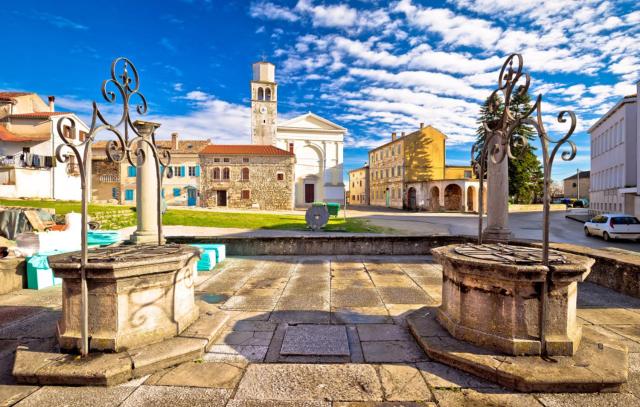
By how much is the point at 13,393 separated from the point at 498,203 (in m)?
9.59

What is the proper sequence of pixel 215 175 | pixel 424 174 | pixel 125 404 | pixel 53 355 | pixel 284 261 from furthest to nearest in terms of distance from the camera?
pixel 424 174 < pixel 215 175 < pixel 284 261 < pixel 53 355 < pixel 125 404

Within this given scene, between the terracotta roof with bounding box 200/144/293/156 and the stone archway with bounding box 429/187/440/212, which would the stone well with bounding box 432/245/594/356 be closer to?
the terracotta roof with bounding box 200/144/293/156

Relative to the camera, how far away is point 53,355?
328 centimetres

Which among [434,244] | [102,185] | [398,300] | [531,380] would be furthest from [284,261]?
[102,185]

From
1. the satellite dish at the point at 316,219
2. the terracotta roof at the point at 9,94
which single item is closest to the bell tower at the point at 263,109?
the terracotta roof at the point at 9,94

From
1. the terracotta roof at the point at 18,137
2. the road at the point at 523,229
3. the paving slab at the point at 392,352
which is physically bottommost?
the road at the point at 523,229

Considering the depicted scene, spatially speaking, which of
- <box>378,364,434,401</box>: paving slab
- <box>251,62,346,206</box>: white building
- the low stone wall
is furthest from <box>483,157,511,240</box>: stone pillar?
<box>251,62,346,206</box>: white building

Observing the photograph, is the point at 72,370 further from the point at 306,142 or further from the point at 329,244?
the point at 306,142

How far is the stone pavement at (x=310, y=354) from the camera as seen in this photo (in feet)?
8.98

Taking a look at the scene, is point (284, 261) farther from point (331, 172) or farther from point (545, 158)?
point (331, 172)

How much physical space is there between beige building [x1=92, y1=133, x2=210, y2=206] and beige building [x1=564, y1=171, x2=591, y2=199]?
68412mm

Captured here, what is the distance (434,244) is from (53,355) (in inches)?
368

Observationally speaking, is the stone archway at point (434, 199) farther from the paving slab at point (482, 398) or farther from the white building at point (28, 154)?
the white building at point (28, 154)

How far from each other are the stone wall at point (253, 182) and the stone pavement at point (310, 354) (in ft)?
104
